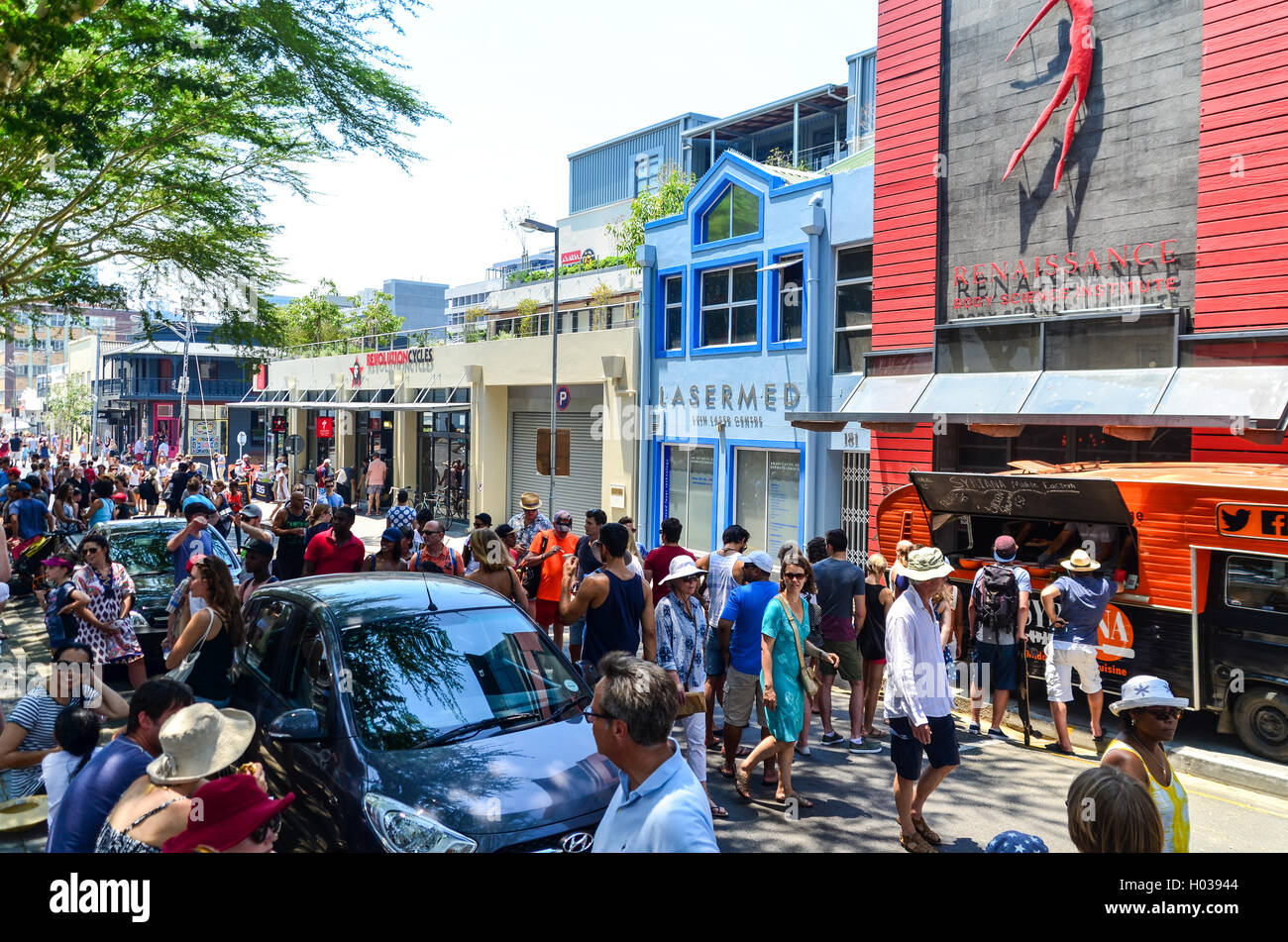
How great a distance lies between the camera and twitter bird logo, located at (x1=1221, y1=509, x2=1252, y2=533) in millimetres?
8195

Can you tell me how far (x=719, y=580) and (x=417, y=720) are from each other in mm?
4369

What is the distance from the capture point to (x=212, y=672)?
6.41 metres

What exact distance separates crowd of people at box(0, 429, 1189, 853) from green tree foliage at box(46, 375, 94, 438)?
222ft

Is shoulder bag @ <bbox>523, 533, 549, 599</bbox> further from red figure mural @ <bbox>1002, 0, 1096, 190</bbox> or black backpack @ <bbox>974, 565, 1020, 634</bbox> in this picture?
red figure mural @ <bbox>1002, 0, 1096, 190</bbox>

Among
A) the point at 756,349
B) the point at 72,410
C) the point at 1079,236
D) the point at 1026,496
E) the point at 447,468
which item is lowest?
the point at 447,468

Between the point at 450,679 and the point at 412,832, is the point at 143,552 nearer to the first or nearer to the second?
the point at 450,679

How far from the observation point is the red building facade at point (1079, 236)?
1120 centimetres

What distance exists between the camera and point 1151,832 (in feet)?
9.70

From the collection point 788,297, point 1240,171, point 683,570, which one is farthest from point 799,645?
point 788,297

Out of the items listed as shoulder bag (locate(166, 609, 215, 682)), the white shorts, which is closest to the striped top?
shoulder bag (locate(166, 609, 215, 682))

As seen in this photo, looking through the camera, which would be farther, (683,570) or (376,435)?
(376,435)

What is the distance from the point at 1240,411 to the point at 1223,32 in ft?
15.9

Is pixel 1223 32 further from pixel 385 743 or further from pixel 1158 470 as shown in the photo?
pixel 385 743

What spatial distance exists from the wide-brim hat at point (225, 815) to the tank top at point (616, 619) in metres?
3.45
